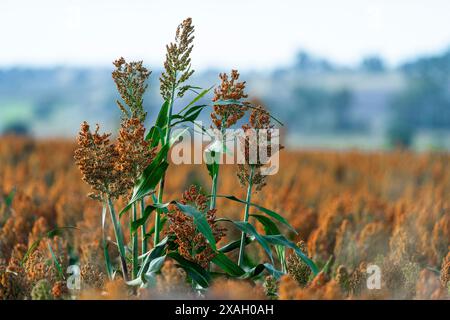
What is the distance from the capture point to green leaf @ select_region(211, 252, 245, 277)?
9.16 feet

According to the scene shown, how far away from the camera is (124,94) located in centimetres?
276

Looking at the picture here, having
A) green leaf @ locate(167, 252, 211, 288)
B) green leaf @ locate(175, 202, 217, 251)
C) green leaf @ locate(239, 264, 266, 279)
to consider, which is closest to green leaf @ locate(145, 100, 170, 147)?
green leaf @ locate(175, 202, 217, 251)

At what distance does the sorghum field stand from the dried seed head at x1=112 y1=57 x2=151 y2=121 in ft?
1.89

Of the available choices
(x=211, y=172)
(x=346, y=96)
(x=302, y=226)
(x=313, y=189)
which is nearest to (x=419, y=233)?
(x=302, y=226)

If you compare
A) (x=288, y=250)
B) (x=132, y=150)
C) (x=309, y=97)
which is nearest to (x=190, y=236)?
(x=132, y=150)

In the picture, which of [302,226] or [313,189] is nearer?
[302,226]

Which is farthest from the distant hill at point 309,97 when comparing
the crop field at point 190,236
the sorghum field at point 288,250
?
the crop field at point 190,236

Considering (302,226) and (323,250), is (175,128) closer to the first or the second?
(323,250)

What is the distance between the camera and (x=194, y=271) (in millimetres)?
2670

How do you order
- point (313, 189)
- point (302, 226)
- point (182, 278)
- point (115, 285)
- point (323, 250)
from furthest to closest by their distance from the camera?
point (313, 189), point (302, 226), point (323, 250), point (182, 278), point (115, 285)

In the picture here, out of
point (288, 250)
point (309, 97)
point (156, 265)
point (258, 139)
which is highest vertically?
point (309, 97)

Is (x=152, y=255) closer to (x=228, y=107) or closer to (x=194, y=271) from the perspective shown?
(x=194, y=271)

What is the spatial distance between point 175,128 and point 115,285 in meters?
0.89

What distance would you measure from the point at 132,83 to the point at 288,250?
1897mm
